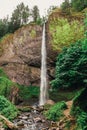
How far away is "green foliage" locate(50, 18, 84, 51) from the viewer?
37.7 m

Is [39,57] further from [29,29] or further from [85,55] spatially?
[85,55]

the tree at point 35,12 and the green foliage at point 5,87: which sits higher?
the tree at point 35,12

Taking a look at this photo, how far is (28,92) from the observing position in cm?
3906

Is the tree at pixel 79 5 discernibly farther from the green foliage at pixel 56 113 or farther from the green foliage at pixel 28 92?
the green foliage at pixel 56 113

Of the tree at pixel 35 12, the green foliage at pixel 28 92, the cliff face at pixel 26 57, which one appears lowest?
the green foliage at pixel 28 92

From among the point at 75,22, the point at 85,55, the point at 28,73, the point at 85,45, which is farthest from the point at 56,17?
the point at 85,45

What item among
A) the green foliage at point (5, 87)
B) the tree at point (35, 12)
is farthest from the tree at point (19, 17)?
the green foliage at point (5, 87)

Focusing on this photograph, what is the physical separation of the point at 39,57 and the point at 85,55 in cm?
1879

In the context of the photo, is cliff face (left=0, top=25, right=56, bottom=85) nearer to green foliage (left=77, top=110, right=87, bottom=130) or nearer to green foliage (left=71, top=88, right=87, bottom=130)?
green foliage (left=71, top=88, right=87, bottom=130)

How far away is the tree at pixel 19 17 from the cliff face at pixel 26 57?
288 inches

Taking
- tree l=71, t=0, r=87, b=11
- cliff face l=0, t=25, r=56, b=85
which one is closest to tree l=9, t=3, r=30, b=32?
cliff face l=0, t=25, r=56, b=85

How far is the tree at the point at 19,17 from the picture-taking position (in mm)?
49344

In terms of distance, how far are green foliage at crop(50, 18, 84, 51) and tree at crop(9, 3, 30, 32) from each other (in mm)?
11749

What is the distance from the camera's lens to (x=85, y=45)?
17.0 m
